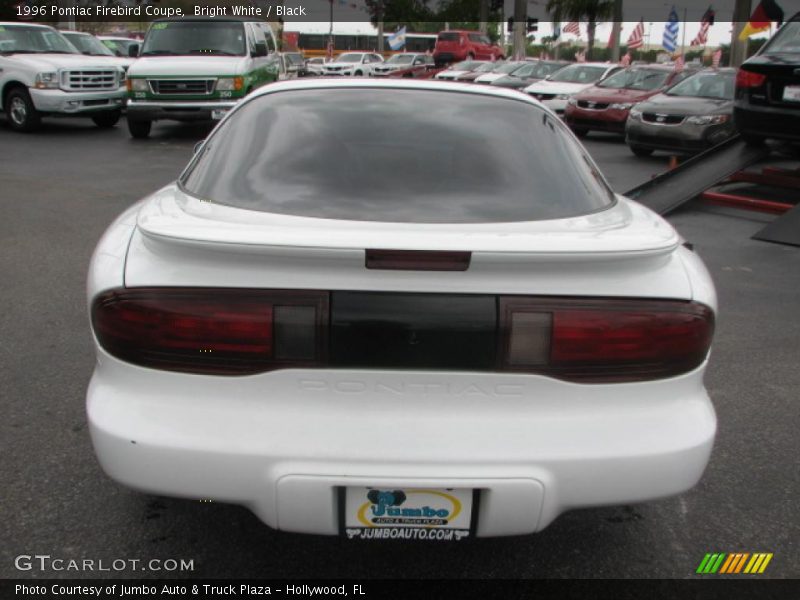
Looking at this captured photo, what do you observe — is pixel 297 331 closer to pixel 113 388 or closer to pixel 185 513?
pixel 113 388

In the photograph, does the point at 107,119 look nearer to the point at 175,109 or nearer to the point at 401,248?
the point at 175,109

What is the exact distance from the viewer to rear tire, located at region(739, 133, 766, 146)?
362 inches

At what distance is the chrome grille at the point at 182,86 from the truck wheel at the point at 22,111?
2.36 m

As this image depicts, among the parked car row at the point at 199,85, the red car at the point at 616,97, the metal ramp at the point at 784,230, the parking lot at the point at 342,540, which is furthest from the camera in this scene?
the red car at the point at 616,97

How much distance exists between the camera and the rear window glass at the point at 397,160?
100 inches

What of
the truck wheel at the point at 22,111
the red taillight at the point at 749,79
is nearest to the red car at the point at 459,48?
the truck wheel at the point at 22,111

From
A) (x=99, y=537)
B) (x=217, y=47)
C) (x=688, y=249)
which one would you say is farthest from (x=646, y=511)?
(x=217, y=47)

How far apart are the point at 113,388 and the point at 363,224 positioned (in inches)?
33.1

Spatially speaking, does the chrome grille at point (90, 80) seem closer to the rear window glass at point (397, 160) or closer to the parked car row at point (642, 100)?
the parked car row at point (642, 100)

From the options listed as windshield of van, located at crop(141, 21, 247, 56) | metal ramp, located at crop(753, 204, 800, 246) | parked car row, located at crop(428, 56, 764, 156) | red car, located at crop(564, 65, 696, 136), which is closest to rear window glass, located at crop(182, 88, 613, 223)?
metal ramp, located at crop(753, 204, 800, 246)

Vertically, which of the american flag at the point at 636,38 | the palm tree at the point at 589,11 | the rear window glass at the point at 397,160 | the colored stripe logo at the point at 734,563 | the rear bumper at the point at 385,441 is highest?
the palm tree at the point at 589,11

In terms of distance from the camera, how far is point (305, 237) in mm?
2092

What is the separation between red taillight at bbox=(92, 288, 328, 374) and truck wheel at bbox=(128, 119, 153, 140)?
1370cm
